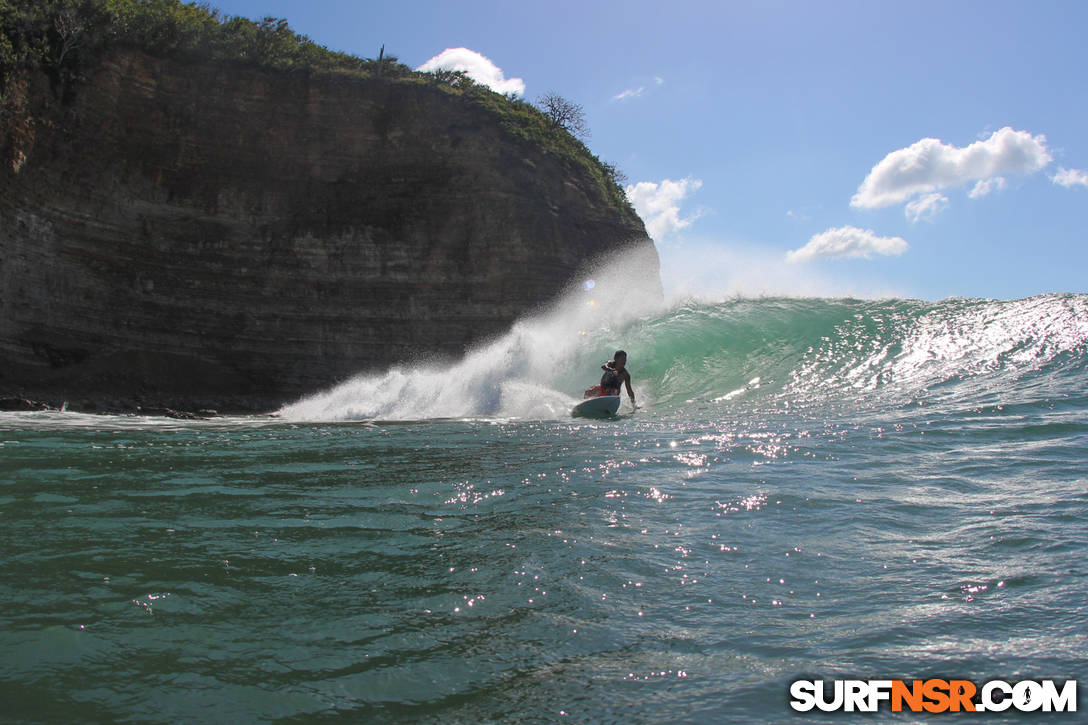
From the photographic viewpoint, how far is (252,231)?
21953 millimetres

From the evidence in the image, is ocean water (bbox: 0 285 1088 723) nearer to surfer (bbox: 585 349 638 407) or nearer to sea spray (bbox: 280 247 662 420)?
surfer (bbox: 585 349 638 407)

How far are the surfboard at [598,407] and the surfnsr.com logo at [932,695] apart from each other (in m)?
10.4

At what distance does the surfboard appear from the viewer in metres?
12.9

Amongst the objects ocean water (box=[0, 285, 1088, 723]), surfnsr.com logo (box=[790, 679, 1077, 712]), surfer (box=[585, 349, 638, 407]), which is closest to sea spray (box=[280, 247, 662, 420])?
surfer (box=[585, 349, 638, 407])

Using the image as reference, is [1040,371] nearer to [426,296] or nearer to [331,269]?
[426,296]

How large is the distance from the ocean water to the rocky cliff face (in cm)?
1164

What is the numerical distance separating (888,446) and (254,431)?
370 inches

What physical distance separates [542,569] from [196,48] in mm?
24995

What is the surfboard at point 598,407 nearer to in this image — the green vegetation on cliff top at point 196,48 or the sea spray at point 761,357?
the sea spray at point 761,357

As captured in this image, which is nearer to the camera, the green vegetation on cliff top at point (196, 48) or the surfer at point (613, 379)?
the surfer at point (613, 379)

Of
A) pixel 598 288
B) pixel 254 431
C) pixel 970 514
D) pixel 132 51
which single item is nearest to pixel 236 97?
pixel 132 51

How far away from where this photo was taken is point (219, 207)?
21781 millimetres

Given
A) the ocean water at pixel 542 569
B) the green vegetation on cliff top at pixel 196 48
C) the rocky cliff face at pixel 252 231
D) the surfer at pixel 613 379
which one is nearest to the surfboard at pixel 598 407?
the surfer at pixel 613 379

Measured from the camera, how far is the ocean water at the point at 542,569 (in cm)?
242
